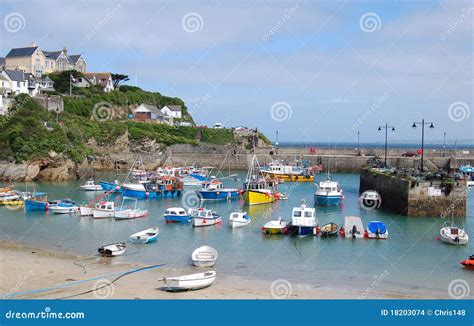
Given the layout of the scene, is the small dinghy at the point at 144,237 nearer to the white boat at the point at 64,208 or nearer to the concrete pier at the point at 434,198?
the white boat at the point at 64,208

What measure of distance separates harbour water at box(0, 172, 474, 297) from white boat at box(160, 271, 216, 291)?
3.29 m

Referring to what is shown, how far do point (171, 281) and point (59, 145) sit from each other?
50130 mm

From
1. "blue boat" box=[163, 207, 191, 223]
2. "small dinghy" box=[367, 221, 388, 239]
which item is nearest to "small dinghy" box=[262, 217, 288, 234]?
"small dinghy" box=[367, 221, 388, 239]

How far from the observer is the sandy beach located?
20109 millimetres

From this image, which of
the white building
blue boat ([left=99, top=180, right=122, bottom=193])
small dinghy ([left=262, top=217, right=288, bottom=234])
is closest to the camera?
small dinghy ([left=262, top=217, right=288, bottom=234])

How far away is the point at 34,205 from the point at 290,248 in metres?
20.9

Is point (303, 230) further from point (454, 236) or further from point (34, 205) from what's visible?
point (34, 205)

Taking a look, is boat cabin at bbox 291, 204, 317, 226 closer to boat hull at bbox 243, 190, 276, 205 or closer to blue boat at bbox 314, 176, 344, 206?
boat hull at bbox 243, 190, 276, 205

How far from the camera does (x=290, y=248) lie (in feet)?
97.8

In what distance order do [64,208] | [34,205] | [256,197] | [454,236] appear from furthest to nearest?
[256,197] → [34,205] → [64,208] → [454,236]

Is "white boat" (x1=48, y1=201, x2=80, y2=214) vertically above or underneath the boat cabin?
underneath

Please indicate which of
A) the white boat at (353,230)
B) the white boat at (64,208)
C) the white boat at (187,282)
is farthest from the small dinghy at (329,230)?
the white boat at (64,208)

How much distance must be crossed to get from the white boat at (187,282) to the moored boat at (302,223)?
11.9m

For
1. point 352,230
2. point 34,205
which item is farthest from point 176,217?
point 34,205
